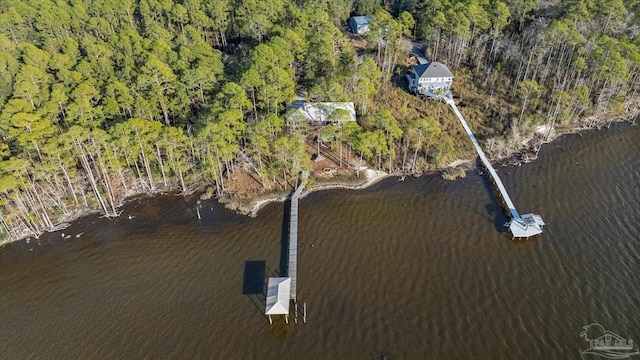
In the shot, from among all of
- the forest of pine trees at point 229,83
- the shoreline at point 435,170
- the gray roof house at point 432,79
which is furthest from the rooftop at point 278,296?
the gray roof house at point 432,79

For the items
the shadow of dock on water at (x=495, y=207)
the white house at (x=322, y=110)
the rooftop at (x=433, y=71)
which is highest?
the rooftop at (x=433, y=71)

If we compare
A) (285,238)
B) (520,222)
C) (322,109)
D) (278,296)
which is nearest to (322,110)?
(322,109)

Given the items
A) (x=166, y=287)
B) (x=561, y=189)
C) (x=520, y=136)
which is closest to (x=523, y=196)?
(x=561, y=189)

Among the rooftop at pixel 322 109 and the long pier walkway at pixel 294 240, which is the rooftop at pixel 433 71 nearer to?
the rooftop at pixel 322 109

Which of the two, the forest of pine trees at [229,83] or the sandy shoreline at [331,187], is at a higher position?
the forest of pine trees at [229,83]

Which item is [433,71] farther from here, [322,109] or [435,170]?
[322,109]

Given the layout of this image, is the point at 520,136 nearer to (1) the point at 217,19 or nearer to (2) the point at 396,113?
(2) the point at 396,113
